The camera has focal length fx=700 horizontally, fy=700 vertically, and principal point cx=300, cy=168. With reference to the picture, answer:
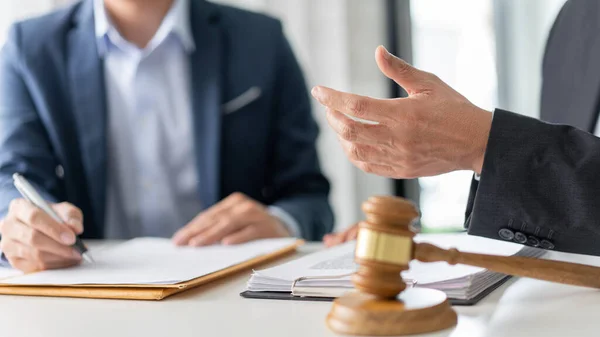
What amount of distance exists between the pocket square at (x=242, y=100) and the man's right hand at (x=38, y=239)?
28.3 inches


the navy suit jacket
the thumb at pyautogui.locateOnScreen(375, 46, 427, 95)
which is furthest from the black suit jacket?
the navy suit jacket

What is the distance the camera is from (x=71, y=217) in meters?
1.09

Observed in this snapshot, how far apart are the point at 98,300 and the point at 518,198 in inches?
20.8

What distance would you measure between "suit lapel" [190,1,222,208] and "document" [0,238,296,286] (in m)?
0.41

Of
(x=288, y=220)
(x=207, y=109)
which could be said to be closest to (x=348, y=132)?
(x=288, y=220)

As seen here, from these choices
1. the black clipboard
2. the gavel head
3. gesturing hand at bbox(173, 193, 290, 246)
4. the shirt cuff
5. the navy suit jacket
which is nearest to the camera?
the gavel head

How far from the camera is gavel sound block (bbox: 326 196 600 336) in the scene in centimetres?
62

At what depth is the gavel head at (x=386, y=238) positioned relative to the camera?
0.62 metres

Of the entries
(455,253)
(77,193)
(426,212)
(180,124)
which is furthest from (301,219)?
(426,212)

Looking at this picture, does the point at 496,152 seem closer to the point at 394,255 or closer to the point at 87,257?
the point at 394,255

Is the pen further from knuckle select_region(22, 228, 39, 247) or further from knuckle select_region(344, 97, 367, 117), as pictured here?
knuckle select_region(344, 97, 367, 117)

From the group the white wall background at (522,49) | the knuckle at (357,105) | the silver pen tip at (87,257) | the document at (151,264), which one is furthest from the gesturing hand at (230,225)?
the white wall background at (522,49)

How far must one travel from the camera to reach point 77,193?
5.70 ft

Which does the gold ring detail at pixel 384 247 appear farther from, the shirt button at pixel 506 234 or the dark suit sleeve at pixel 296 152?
the dark suit sleeve at pixel 296 152
